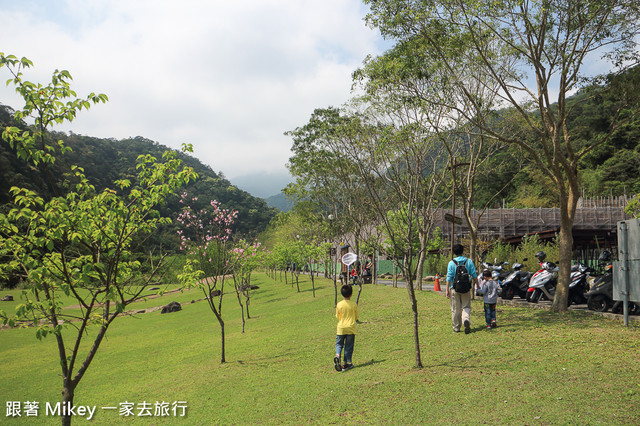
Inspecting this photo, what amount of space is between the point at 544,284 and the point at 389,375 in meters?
6.86

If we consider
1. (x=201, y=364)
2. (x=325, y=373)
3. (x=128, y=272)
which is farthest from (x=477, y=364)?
(x=201, y=364)

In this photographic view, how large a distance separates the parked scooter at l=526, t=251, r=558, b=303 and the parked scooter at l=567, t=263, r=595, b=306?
17.8 inches

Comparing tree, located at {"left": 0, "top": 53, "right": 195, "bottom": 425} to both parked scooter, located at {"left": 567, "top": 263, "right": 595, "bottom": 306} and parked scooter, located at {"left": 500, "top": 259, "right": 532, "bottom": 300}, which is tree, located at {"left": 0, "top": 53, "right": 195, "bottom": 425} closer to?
parked scooter, located at {"left": 567, "top": 263, "right": 595, "bottom": 306}

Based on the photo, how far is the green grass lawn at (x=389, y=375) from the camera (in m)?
5.38

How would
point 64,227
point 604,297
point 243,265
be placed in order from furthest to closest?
point 243,265, point 604,297, point 64,227

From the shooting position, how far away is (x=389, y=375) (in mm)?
7262

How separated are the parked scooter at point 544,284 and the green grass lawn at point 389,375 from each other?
950 mm

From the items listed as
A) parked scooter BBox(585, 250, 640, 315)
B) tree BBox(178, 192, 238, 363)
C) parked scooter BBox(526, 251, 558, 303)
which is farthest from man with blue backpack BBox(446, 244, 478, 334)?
tree BBox(178, 192, 238, 363)

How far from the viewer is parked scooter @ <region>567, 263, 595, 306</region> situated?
11.2 m

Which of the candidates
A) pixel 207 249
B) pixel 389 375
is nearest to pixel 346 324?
pixel 389 375

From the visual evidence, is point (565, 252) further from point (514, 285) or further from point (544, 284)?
point (514, 285)

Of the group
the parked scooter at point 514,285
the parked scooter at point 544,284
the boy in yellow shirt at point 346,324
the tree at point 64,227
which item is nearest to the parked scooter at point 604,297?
the parked scooter at point 544,284

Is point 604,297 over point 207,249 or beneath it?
beneath

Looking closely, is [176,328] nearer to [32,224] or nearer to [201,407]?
[201,407]
